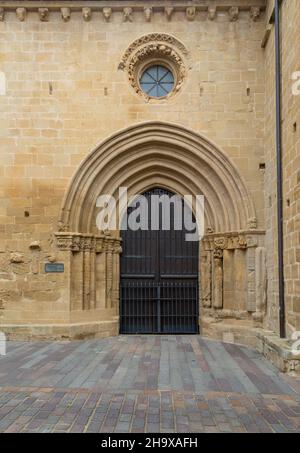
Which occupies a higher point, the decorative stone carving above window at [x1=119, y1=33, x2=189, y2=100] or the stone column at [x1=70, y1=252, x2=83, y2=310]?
the decorative stone carving above window at [x1=119, y1=33, x2=189, y2=100]

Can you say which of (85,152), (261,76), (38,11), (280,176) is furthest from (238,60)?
(38,11)

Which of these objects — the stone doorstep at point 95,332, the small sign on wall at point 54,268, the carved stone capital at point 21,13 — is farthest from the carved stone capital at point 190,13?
the stone doorstep at point 95,332

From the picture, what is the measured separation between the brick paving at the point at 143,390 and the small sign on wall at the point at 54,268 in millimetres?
1456

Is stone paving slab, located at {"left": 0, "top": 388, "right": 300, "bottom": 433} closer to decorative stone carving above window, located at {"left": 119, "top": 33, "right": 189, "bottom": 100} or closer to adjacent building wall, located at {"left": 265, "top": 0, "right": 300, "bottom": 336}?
adjacent building wall, located at {"left": 265, "top": 0, "right": 300, "bottom": 336}

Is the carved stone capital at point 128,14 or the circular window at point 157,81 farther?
the circular window at point 157,81

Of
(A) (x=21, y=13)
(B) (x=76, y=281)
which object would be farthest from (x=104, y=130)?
(B) (x=76, y=281)

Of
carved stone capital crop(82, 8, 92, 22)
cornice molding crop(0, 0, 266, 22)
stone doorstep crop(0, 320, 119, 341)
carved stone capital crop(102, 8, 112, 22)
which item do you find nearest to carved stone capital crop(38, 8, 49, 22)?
cornice molding crop(0, 0, 266, 22)

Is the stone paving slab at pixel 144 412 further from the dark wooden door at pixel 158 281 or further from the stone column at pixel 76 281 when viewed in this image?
the dark wooden door at pixel 158 281

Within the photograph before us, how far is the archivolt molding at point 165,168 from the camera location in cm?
846

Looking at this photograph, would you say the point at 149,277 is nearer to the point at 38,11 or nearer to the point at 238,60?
the point at 238,60

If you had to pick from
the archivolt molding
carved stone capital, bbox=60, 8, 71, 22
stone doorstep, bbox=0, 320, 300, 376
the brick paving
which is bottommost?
the brick paving

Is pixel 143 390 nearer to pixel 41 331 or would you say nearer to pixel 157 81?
pixel 41 331

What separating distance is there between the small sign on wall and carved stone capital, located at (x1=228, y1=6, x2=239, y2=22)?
6.01 meters

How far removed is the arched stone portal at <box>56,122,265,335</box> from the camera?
8344 mm
